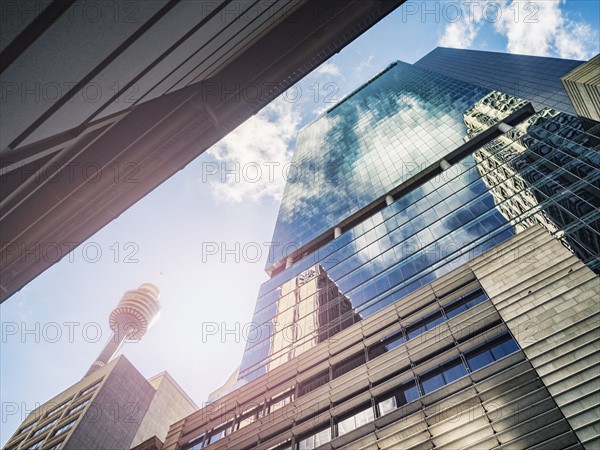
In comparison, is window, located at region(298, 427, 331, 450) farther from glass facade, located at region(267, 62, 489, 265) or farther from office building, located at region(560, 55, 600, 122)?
glass facade, located at region(267, 62, 489, 265)

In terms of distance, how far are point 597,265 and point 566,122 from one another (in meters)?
21.7

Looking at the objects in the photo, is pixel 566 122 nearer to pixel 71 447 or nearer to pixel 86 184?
pixel 86 184

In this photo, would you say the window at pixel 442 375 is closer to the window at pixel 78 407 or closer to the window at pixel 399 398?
the window at pixel 399 398

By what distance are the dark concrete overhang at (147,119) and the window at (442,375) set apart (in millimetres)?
14615

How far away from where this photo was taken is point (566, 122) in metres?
36.0

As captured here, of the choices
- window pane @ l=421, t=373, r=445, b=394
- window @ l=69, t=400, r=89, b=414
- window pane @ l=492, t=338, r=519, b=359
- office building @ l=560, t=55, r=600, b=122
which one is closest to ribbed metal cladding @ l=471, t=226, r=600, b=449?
window pane @ l=492, t=338, r=519, b=359

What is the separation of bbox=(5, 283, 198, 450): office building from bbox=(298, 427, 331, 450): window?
3222 centimetres

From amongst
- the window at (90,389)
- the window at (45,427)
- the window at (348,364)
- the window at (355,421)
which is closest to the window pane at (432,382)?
the window at (355,421)

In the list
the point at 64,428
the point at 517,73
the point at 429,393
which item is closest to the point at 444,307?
the point at 429,393

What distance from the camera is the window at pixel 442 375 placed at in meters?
17.1

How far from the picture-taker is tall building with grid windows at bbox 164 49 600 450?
14078 millimetres

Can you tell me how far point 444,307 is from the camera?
68.5 ft

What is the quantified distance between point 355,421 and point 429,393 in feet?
14.1

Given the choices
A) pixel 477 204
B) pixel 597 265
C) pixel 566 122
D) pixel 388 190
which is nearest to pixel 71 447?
pixel 388 190
